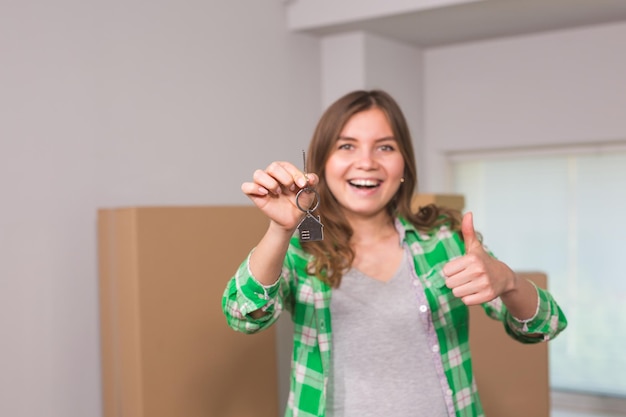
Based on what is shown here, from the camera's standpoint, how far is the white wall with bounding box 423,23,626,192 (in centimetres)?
303

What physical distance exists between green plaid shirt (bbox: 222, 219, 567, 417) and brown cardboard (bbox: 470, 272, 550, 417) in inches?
38.1

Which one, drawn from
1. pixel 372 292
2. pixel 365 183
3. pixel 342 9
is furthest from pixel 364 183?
pixel 342 9

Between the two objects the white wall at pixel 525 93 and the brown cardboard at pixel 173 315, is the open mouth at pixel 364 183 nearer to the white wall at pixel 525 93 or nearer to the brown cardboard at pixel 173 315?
the brown cardboard at pixel 173 315

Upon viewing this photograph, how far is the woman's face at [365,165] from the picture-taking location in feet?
5.42

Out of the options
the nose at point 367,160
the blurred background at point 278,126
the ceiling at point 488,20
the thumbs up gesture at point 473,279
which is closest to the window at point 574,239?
the blurred background at point 278,126

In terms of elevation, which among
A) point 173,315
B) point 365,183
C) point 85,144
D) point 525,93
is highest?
point 525,93

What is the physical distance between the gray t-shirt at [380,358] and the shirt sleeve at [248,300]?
0.54 ft

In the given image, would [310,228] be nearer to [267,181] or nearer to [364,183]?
[267,181]

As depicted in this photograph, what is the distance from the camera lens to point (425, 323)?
1.60 m

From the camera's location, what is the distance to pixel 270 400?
2.41 m

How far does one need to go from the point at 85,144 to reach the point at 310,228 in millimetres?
1026

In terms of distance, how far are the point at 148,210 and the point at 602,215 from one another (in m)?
1.99

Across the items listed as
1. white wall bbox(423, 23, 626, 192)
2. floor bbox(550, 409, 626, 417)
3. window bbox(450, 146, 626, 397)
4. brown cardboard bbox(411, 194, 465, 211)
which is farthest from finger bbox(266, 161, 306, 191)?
floor bbox(550, 409, 626, 417)

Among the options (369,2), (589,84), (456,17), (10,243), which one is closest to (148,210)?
(10,243)
